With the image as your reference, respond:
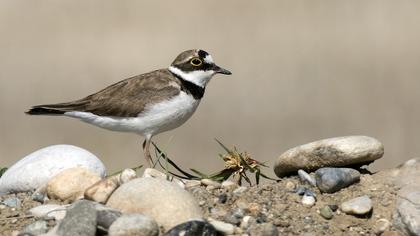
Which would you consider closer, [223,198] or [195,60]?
[223,198]

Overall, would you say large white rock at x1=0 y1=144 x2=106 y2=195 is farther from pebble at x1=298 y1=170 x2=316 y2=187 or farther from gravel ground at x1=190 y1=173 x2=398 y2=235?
pebble at x1=298 y1=170 x2=316 y2=187

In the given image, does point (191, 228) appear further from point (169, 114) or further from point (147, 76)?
A: point (147, 76)

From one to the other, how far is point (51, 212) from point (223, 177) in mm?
1197

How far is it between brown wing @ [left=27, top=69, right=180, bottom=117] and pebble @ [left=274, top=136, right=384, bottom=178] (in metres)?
1.52

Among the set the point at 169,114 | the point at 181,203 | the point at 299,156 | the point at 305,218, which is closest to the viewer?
the point at 181,203

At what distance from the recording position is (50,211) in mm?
4293

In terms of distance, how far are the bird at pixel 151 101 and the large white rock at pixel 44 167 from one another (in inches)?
41.4

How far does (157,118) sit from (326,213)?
1.96 metres

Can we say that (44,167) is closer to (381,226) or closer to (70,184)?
(70,184)

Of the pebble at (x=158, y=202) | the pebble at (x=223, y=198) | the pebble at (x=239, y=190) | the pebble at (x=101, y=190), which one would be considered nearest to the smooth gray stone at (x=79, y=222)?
the pebble at (x=158, y=202)

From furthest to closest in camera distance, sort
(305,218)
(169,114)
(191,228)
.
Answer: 1. (169,114)
2. (305,218)
3. (191,228)

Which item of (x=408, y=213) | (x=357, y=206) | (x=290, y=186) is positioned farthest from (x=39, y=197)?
(x=408, y=213)

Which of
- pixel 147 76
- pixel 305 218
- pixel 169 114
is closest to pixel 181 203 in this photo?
pixel 305 218

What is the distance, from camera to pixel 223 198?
4500 mm
